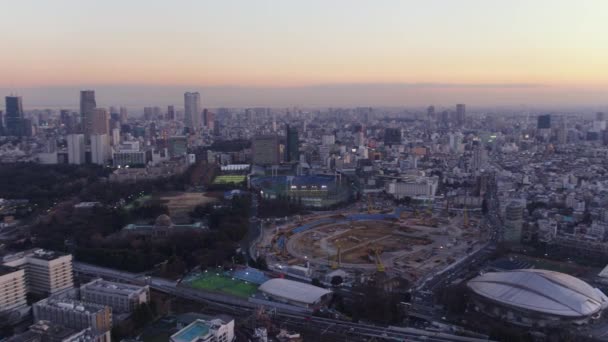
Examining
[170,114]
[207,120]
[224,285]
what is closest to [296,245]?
[224,285]

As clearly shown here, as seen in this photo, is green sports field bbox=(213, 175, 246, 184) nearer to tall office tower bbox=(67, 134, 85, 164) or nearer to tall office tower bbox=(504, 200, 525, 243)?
tall office tower bbox=(67, 134, 85, 164)

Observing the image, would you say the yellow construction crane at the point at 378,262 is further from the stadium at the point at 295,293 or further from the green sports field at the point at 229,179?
the green sports field at the point at 229,179

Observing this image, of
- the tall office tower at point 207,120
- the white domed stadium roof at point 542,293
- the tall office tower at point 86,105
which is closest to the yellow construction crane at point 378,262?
the white domed stadium roof at point 542,293

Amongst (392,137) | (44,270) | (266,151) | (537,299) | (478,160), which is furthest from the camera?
(392,137)

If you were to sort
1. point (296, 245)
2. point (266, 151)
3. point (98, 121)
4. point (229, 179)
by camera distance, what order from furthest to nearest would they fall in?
point (98, 121), point (266, 151), point (229, 179), point (296, 245)

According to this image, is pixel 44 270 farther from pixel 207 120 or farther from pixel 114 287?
pixel 207 120
